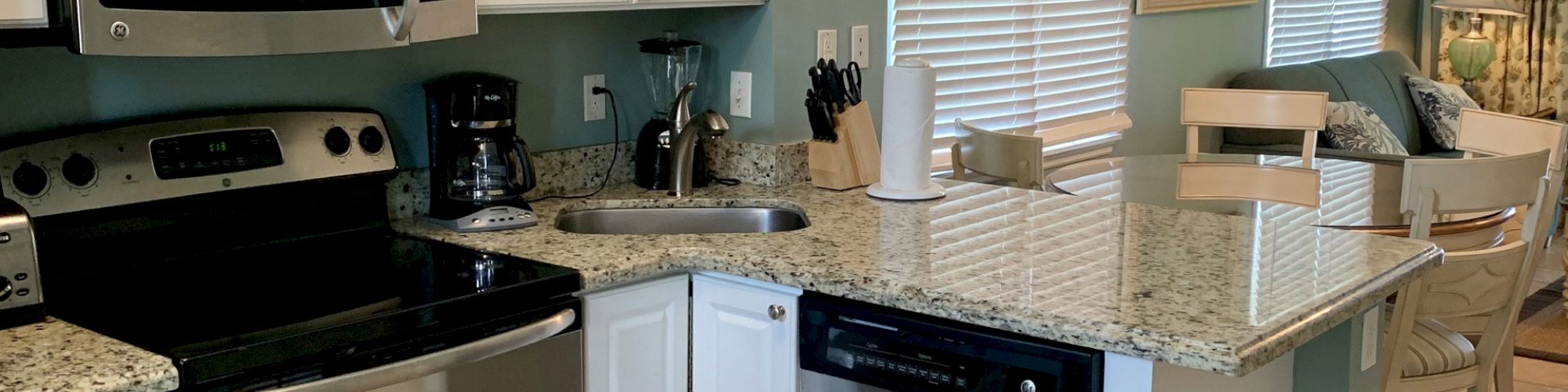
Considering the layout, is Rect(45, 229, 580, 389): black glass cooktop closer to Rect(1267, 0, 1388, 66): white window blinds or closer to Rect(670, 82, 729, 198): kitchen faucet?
Rect(670, 82, 729, 198): kitchen faucet

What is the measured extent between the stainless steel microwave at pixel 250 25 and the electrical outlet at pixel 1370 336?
4.69ft

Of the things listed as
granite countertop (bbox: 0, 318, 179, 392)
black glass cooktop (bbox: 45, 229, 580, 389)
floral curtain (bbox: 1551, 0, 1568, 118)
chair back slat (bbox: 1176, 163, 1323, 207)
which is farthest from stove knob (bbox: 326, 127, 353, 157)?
floral curtain (bbox: 1551, 0, 1568, 118)

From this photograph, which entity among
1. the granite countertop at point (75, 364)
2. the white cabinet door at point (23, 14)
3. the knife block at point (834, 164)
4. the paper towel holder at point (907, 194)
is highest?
the white cabinet door at point (23, 14)

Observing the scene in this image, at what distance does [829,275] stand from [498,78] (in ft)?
2.59

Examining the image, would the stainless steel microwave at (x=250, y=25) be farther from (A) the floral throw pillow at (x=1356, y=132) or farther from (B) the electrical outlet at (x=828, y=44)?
(A) the floral throw pillow at (x=1356, y=132)

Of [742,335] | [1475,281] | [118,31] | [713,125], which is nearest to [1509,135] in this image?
[1475,281]

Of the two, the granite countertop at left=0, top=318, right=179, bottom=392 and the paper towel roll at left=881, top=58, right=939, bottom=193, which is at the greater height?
the paper towel roll at left=881, top=58, right=939, bottom=193

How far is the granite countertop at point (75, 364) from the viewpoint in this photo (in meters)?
1.46

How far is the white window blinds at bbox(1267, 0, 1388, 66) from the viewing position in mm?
5238

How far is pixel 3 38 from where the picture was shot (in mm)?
1662

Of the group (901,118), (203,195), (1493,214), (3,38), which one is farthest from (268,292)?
(1493,214)

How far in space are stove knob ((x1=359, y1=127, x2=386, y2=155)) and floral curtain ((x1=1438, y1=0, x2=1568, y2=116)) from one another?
216 inches

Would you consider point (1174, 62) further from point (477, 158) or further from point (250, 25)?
point (250, 25)

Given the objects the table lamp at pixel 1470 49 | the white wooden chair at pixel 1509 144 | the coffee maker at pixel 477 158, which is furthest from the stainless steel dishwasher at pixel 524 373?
the table lamp at pixel 1470 49
